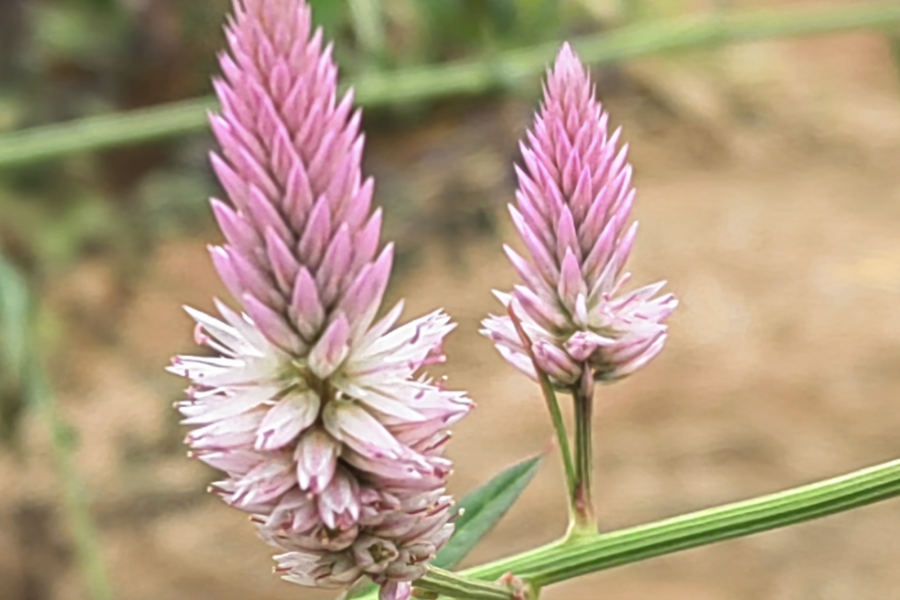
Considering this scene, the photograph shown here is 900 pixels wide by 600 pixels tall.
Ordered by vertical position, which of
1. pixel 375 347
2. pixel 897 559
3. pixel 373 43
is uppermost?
pixel 373 43

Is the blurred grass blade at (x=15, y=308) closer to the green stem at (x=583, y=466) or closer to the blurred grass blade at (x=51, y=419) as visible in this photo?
the blurred grass blade at (x=51, y=419)

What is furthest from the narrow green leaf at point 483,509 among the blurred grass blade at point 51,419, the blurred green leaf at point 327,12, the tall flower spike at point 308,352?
the blurred green leaf at point 327,12

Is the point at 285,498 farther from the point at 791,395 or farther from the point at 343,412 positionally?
the point at 791,395

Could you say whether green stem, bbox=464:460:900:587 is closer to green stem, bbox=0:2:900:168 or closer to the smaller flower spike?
the smaller flower spike

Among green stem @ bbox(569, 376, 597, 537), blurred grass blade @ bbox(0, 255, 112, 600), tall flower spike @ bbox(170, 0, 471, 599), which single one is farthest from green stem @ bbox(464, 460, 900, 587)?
blurred grass blade @ bbox(0, 255, 112, 600)

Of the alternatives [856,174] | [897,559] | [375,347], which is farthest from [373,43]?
[856,174]

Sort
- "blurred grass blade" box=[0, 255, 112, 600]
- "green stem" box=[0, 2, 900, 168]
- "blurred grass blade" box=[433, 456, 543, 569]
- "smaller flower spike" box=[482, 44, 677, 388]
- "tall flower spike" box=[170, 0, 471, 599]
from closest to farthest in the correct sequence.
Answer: "tall flower spike" box=[170, 0, 471, 599]
"smaller flower spike" box=[482, 44, 677, 388]
"blurred grass blade" box=[433, 456, 543, 569]
"blurred grass blade" box=[0, 255, 112, 600]
"green stem" box=[0, 2, 900, 168]
